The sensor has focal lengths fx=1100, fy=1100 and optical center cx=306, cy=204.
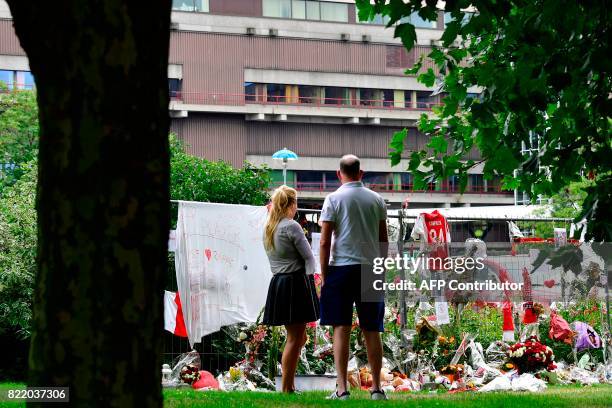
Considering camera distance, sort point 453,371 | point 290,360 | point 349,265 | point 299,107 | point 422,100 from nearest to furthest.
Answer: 1. point 349,265
2. point 290,360
3. point 453,371
4. point 299,107
5. point 422,100

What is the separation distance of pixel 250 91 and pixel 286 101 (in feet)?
9.34

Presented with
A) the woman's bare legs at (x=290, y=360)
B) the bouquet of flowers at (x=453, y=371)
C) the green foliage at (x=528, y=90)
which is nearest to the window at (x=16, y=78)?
the bouquet of flowers at (x=453, y=371)

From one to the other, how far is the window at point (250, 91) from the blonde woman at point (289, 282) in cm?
7080

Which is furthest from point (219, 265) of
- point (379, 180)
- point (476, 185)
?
point (476, 185)

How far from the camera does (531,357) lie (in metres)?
13.1

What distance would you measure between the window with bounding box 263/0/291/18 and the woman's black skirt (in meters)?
74.3

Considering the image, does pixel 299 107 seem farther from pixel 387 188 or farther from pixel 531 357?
pixel 531 357

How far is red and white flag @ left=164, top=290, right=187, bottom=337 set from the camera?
1309cm

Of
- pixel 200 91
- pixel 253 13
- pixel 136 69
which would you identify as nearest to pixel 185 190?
pixel 200 91

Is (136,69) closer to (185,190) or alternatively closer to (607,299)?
(607,299)

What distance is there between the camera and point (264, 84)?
268 feet

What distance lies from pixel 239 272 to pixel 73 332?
978 centimetres

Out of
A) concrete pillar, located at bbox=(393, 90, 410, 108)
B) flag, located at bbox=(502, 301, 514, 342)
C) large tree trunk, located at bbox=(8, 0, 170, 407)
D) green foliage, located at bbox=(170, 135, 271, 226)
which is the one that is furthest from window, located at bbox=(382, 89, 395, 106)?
large tree trunk, located at bbox=(8, 0, 170, 407)

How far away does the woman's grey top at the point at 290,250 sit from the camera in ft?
31.8
